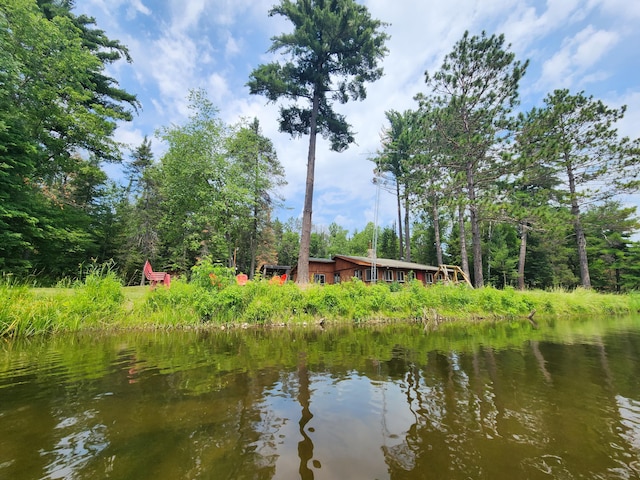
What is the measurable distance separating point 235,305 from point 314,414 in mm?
7698

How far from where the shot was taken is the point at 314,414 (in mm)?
3295

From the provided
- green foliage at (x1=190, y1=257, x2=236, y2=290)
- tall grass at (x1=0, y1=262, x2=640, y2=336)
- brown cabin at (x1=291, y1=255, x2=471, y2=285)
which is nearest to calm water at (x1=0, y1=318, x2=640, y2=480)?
tall grass at (x1=0, y1=262, x2=640, y2=336)

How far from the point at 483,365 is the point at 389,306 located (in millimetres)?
7116

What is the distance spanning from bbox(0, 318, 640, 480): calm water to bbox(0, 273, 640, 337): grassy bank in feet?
6.09

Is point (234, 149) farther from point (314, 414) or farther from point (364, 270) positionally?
point (314, 414)

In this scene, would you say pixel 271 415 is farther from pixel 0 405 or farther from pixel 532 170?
pixel 532 170

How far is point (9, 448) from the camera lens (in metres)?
2.45

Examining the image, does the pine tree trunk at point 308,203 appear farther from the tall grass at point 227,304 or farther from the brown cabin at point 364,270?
the brown cabin at point 364,270

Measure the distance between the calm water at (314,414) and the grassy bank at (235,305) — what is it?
1856 mm

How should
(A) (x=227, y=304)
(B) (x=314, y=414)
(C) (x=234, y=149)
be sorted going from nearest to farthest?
(B) (x=314, y=414), (A) (x=227, y=304), (C) (x=234, y=149)

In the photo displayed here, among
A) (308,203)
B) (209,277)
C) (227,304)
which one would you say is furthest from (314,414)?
(308,203)

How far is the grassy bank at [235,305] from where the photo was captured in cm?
783

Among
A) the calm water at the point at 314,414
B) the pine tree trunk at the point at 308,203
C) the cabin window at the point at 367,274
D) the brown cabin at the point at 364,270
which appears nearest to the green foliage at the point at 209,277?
the calm water at the point at 314,414

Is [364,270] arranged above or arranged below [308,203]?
below
